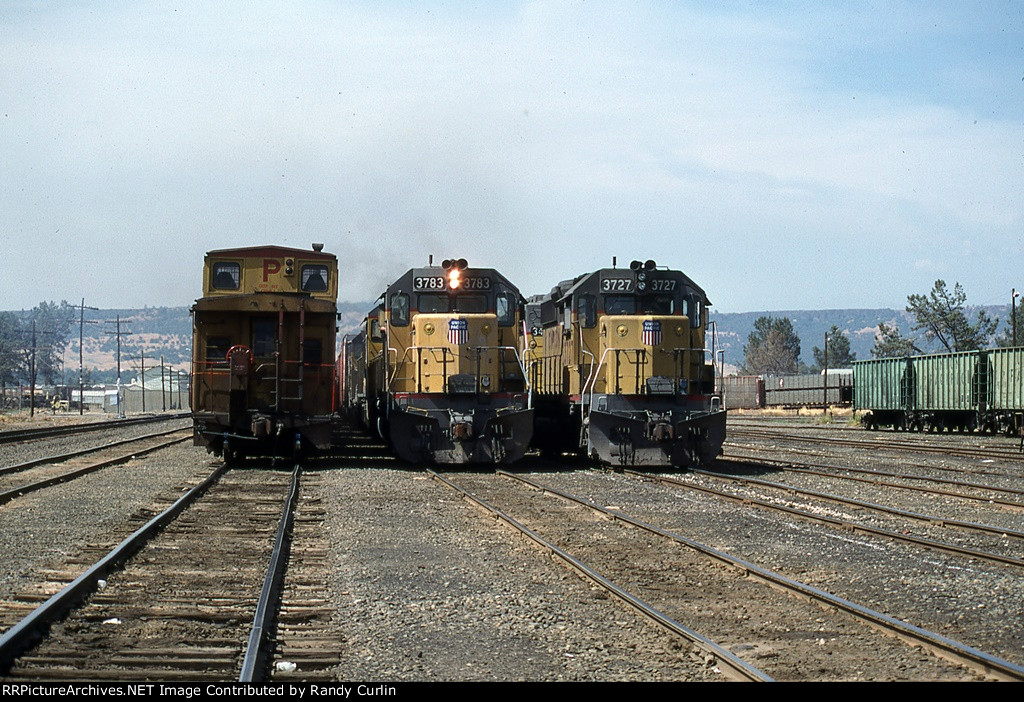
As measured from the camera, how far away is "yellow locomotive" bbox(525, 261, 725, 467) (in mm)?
18141

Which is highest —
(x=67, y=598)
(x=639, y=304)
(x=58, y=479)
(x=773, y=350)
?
(x=773, y=350)

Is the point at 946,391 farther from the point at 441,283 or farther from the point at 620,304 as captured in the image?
the point at 441,283

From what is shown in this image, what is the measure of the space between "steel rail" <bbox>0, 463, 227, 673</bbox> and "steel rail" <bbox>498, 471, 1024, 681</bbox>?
191 inches

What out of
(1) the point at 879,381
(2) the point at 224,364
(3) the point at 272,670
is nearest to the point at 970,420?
(1) the point at 879,381

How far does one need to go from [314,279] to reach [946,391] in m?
24.8

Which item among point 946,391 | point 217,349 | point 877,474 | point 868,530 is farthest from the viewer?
point 946,391

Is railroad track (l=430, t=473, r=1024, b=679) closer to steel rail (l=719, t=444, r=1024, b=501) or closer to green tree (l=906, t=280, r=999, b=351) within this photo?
steel rail (l=719, t=444, r=1024, b=501)

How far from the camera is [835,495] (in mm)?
14438

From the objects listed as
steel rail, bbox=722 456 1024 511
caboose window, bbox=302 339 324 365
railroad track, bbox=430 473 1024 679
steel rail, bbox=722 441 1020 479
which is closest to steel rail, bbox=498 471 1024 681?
railroad track, bbox=430 473 1024 679

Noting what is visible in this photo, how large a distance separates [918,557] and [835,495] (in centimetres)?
517

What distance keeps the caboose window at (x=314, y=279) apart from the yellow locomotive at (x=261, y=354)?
9 cm

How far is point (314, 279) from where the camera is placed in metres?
19.9

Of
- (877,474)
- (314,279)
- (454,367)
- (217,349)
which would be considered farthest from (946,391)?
(217,349)

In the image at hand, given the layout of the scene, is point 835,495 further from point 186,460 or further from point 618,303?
point 186,460
